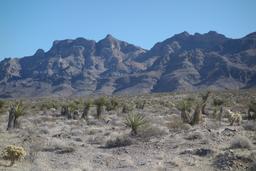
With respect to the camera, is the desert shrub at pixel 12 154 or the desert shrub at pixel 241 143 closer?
the desert shrub at pixel 12 154

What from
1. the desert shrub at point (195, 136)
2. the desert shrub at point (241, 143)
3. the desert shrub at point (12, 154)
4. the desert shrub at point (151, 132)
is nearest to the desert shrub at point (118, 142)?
the desert shrub at point (151, 132)

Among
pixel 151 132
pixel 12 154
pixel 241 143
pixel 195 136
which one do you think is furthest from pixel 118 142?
pixel 12 154

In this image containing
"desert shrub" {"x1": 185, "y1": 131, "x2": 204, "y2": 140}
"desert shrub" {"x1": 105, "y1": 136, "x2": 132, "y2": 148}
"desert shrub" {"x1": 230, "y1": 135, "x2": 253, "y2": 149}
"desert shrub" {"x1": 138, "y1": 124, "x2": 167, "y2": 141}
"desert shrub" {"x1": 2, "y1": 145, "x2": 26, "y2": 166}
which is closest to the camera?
"desert shrub" {"x1": 2, "y1": 145, "x2": 26, "y2": 166}

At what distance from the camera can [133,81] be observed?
19912 centimetres

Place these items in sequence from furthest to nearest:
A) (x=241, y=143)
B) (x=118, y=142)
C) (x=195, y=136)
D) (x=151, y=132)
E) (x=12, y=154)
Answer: (x=151, y=132), (x=195, y=136), (x=118, y=142), (x=241, y=143), (x=12, y=154)

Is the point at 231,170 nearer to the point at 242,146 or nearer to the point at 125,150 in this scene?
the point at 242,146

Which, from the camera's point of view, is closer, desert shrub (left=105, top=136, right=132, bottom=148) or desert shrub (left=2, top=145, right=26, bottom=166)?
desert shrub (left=2, top=145, right=26, bottom=166)

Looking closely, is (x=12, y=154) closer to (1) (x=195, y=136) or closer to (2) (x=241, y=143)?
(2) (x=241, y=143)

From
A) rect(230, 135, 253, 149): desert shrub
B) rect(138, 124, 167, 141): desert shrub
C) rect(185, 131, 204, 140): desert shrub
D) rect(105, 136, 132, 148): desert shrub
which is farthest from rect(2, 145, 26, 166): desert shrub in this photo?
rect(185, 131, 204, 140): desert shrub

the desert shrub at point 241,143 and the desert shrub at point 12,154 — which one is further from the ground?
the desert shrub at point 241,143

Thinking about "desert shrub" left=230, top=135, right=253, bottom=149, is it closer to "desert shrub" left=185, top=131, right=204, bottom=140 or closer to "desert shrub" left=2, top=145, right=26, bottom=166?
"desert shrub" left=185, top=131, right=204, bottom=140

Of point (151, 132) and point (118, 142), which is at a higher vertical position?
point (151, 132)

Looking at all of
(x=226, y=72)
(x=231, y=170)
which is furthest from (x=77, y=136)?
(x=226, y=72)

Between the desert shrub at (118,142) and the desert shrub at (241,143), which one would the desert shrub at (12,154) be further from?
the desert shrub at (241,143)
